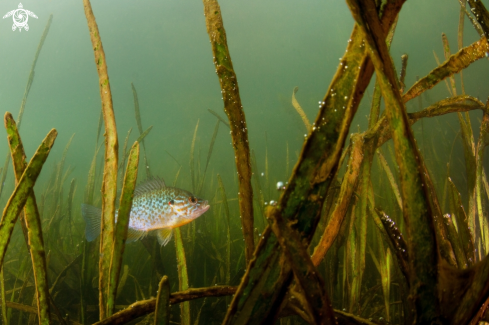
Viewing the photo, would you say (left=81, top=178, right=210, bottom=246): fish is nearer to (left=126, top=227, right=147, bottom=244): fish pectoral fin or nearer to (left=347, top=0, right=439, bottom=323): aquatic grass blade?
(left=126, top=227, right=147, bottom=244): fish pectoral fin

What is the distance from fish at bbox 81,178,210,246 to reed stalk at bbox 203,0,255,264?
5.71 feet

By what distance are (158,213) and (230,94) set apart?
2.08m

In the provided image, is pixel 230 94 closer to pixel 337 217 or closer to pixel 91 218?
pixel 337 217

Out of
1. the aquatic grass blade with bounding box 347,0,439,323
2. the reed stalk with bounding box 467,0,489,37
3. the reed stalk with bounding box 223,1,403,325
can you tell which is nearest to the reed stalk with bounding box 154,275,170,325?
the reed stalk with bounding box 223,1,403,325

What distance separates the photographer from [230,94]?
1102mm

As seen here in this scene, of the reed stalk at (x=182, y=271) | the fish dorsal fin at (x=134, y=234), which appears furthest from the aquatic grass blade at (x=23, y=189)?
the fish dorsal fin at (x=134, y=234)

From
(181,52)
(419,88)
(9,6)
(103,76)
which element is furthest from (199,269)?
(181,52)

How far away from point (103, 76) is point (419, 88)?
1.43m

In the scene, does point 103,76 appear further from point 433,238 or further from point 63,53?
point 63,53

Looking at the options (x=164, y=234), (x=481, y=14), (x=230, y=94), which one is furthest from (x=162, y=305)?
(x=164, y=234)

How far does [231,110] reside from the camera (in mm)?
1117

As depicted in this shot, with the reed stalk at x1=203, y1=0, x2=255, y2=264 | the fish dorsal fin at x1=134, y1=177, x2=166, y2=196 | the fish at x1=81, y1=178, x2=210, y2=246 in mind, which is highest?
the reed stalk at x1=203, y1=0, x2=255, y2=264

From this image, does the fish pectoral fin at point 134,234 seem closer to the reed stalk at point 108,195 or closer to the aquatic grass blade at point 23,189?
the reed stalk at point 108,195

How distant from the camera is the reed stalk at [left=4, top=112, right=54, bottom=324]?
1082 millimetres
